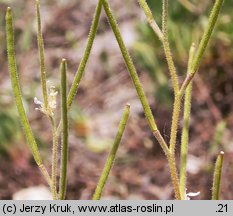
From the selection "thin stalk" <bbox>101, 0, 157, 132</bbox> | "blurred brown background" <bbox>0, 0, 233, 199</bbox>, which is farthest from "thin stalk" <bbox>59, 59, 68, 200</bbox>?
"blurred brown background" <bbox>0, 0, 233, 199</bbox>

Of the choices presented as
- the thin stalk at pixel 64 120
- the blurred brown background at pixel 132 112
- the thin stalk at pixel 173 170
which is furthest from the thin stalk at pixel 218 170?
the blurred brown background at pixel 132 112

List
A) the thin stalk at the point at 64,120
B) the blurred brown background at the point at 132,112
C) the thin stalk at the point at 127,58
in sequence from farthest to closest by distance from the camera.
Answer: the blurred brown background at the point at 132,112, the thin stalk at the point at 127,58, the thin stalk at the point at 64,120

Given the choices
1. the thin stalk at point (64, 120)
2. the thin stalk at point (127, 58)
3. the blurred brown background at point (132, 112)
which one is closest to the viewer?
the thin stalk at point (64, 120)

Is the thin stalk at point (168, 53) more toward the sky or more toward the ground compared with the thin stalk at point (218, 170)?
more toward the sky

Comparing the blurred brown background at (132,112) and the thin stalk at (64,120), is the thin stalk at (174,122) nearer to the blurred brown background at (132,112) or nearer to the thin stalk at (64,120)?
the thin stalk at (64,120)

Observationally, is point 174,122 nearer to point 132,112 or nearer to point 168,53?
point 168,53

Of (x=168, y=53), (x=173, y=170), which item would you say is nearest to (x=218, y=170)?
(x=173, y=170)

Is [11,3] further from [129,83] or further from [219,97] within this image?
[219,97]

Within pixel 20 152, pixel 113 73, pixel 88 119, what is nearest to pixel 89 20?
pixel 113 73

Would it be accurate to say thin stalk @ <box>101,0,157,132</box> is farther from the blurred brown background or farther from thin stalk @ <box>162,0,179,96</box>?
the blurred brown background
